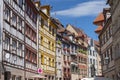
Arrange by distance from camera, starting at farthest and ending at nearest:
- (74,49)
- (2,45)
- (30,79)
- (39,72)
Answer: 1. (74,49)
2. (39,72)
3. (30,79)
4. (2,45)

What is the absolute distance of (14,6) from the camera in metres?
30.4

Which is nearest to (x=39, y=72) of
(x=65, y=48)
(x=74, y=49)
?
(x=65, y=48)

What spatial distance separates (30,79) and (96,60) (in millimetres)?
52402

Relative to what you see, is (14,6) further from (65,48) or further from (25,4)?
(65,48)

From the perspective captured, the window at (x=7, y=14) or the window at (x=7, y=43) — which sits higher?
the window at (x=7, y=14)

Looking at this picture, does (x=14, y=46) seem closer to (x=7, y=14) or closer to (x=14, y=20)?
(x=14, y=20)

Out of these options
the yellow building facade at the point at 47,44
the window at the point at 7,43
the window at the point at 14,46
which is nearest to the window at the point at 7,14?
the window at the point at 7,43

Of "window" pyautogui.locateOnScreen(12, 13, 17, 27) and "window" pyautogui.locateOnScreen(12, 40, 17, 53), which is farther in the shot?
"window" pyautogui.locateOnScreen(12, 13, 17, 27)

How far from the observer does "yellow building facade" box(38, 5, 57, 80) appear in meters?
45.3

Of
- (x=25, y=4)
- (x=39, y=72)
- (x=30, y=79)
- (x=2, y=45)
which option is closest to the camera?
(x=2, y=45)

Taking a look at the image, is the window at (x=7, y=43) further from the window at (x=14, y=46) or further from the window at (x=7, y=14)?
the window at (x=7, y=14)

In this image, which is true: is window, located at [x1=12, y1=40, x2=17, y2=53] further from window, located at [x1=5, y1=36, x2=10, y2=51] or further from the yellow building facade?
the yellow building facade

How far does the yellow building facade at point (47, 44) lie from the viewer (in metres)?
45.3

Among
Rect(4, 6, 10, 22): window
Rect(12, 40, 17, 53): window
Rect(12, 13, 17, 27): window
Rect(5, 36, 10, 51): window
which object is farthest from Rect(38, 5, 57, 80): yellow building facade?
Rect(4, 6, 10, 22): window
